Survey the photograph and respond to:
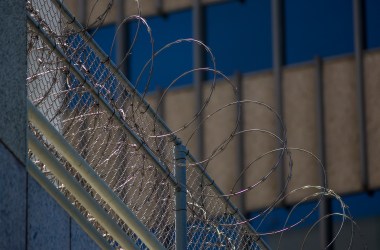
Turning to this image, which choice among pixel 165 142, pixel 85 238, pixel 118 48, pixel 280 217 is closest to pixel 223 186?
pixel 280 217

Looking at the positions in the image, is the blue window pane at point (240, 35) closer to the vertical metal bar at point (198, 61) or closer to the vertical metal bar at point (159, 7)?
the vertical metal bar at point (198, 61)

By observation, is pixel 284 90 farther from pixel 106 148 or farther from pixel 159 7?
pixel 106 148

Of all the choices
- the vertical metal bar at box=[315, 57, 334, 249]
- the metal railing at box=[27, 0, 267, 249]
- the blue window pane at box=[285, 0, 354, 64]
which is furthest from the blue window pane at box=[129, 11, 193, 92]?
the metal railing at box=[27, 0, 267, 249]

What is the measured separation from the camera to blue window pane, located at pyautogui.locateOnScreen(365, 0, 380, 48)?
2122cm

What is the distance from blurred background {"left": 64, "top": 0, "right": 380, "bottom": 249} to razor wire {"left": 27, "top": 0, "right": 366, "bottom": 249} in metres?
12.3

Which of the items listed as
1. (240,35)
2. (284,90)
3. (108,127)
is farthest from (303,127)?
(108,127)

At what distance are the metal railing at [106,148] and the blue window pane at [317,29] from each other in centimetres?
1325

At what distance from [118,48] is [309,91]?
3.56 m

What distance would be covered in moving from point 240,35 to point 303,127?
6.78 feet

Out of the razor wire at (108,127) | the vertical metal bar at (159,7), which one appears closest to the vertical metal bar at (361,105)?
the vertical metal bar at (159,7)

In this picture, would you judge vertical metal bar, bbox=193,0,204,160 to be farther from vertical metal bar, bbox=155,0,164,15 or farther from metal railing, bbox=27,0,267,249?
metal railing, bbox=27,0,267,249

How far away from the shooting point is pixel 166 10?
2297 cm

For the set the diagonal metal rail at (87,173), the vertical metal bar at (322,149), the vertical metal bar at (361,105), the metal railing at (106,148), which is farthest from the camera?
the vertical metal bar at (361,105)

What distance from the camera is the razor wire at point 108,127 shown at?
695 cm
